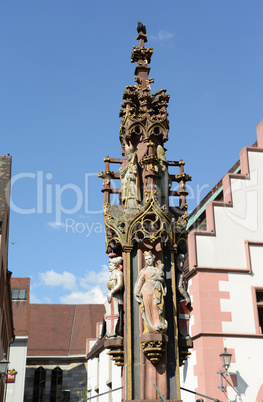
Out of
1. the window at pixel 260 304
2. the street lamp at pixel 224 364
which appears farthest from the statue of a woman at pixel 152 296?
the window at pixel 260 304

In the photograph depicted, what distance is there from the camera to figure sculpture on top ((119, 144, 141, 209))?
8.71 metres

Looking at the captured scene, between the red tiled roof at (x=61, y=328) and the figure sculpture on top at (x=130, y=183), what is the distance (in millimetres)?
33129

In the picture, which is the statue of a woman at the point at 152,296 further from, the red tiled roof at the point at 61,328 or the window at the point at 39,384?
the window at the point at 39,384

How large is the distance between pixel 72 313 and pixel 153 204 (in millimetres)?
37747

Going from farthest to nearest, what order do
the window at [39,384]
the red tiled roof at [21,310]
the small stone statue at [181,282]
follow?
the window at [39,384], the red tiled roof at [21,310], the small stone statue at [181,282]

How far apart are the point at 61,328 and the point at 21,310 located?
7732 mm

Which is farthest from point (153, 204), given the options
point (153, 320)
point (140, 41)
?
point (140, 41)

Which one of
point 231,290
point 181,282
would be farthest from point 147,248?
point 231,290

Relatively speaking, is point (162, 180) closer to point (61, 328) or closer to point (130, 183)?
point (130, 183)

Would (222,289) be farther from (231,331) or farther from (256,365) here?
(256,365)

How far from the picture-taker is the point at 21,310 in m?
35.4

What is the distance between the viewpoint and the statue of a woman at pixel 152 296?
7727mm

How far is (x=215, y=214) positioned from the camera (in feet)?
46.6

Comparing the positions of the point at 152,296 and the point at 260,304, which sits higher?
the point at 260,304
